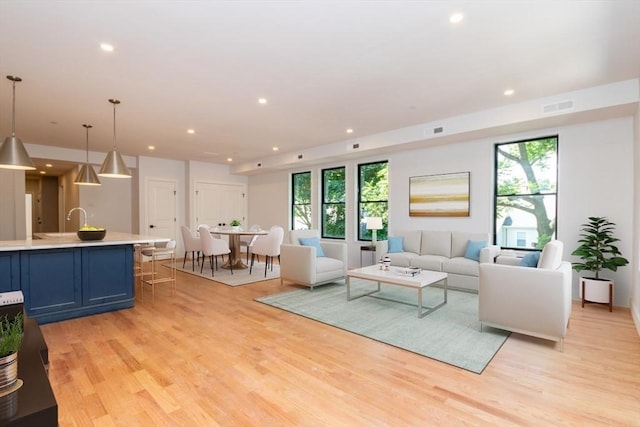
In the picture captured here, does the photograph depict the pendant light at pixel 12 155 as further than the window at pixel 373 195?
No

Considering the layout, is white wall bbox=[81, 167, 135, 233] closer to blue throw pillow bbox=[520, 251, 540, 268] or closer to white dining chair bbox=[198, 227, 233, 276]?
white dining chair bbox=[198, 227, 233, 276]

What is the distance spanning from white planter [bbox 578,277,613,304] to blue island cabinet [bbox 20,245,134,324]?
6.00m

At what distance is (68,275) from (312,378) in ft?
10.5

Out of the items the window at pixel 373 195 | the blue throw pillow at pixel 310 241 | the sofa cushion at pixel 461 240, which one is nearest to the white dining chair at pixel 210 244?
the blue throw pillow at pixel 310 241

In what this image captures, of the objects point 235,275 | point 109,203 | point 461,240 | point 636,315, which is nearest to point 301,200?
point 235,275

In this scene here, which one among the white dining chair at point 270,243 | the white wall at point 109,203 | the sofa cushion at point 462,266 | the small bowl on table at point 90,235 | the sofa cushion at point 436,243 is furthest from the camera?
the white wall at point 109,203

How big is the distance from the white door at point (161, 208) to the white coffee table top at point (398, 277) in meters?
6.13

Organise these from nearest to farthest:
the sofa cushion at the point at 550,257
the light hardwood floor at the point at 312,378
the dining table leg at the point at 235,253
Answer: the light hardwood floor at the point at 312,378 → the sofa cushion at the point at 550,257 → the dining table leg at the point at 235,253

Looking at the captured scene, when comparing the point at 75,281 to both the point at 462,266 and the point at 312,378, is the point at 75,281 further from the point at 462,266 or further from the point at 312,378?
the point at 462,266

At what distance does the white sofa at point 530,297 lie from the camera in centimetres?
283

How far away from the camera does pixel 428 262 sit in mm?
5188

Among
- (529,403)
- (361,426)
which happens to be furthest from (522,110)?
(361,426)

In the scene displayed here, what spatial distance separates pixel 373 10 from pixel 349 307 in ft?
10.7

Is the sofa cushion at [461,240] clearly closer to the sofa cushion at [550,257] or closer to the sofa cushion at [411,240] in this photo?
the sofa cushion at [411,240]
